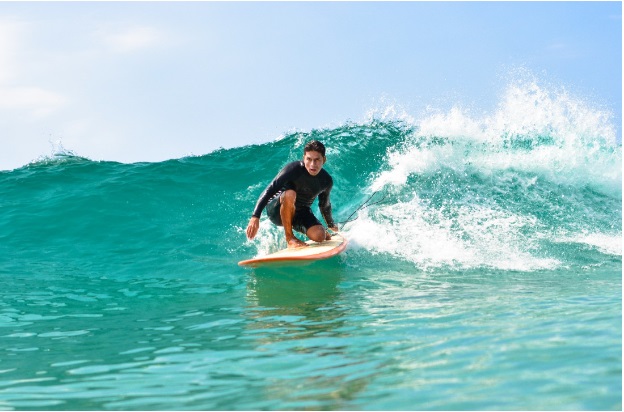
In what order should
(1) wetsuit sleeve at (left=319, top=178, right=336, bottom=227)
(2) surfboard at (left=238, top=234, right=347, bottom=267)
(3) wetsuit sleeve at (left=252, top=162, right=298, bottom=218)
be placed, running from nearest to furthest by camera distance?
1. (2) surfboard at (left=238, top=234, right=347, bottom=267)
2. (3) wetsuit sleeve at (left=252, top=162, right=298, bottom=218)
3. (1) wetsuit sleeve at (left=319, top=178, right=336, bottom=227)

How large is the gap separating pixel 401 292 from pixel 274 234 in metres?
4.24

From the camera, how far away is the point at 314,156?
24.8 feet

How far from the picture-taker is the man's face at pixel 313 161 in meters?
7.57

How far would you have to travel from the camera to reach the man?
7.61 meters

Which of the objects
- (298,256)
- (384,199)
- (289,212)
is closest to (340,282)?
(298,256)

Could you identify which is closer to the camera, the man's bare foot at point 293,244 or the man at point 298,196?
the man at point 298,196

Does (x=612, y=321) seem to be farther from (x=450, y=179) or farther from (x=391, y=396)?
(x=450, y=179)

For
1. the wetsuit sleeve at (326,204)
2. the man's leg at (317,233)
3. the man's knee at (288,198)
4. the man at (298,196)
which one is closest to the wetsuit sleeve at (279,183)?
the man at (298,196)

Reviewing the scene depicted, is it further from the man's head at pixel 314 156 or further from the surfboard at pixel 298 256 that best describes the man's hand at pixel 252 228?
the man's head at pixel 314 156

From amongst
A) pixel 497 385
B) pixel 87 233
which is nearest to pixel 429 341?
pixel 497 385

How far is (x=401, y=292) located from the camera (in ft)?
19.6

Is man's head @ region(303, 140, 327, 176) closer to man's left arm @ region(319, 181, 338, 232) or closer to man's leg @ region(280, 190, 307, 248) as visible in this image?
man's leg @ region(280, 190, 307, 248)

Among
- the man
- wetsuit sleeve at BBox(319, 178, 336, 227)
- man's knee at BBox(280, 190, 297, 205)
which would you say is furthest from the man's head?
wetsuit sleeve at BBox(319, 178, 336, 227)

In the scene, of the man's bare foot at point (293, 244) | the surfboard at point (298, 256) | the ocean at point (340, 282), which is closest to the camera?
the ocean at point (340, 282)
